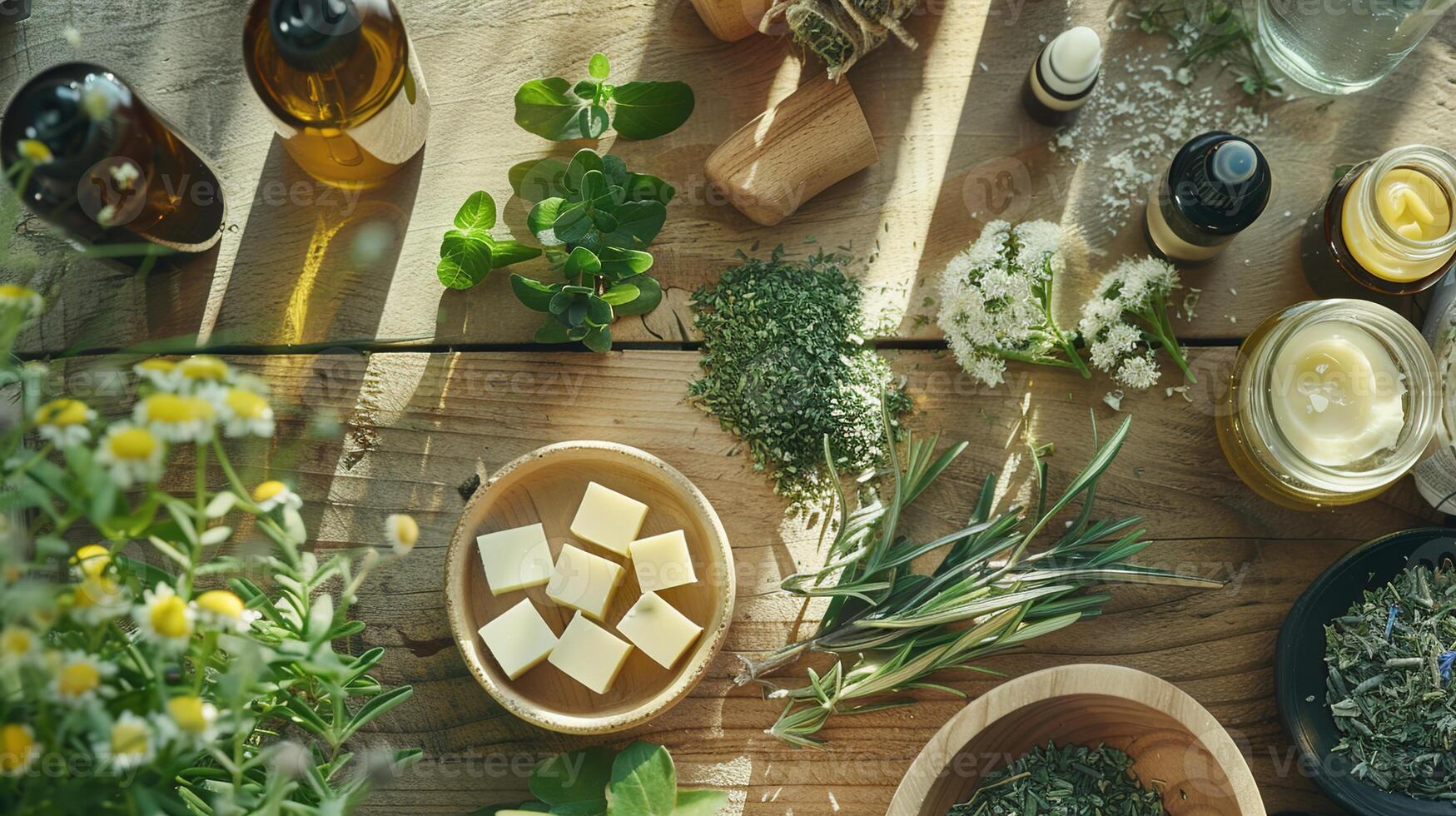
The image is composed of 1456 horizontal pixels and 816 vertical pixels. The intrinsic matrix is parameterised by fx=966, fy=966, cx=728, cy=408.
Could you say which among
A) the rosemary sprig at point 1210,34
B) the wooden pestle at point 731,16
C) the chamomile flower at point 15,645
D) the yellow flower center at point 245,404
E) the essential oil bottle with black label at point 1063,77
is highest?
the rosemary sprig at point 1210,34

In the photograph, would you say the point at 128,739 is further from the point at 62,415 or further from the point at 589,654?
the point at 589,654

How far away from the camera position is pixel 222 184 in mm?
1266

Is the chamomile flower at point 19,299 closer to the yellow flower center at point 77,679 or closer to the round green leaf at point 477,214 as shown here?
the yellow flower center at point 77,679

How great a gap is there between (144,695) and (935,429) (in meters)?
0.90

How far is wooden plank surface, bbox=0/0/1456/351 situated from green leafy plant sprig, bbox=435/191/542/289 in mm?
60

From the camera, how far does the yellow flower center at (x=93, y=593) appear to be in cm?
63

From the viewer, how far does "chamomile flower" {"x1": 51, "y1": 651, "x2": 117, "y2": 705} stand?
61 centimetres

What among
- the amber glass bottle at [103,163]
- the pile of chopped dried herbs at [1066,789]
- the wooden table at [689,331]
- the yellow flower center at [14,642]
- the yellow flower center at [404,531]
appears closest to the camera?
the yellow flower center at [14,642]

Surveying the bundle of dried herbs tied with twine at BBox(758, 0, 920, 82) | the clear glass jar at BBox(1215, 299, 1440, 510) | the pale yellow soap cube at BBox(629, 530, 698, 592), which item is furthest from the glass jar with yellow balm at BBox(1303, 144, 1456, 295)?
the pale yellow soap cube at BBox(629, 530, 698, 592)

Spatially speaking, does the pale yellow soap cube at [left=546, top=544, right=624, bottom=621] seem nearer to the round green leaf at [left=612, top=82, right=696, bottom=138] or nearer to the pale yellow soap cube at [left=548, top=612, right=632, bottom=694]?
the pale yellow soap cube at [left=548, top=612, right=632, bottom=694]

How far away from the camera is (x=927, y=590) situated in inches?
45.0

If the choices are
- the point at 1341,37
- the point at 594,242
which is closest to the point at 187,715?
the point at 594,242

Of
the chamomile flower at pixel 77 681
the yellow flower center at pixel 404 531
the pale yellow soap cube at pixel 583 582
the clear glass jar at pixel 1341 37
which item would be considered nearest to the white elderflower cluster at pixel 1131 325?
the clear glass jar at pixel 1341 37

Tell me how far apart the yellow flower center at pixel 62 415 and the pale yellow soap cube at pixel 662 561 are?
25.0 inches
